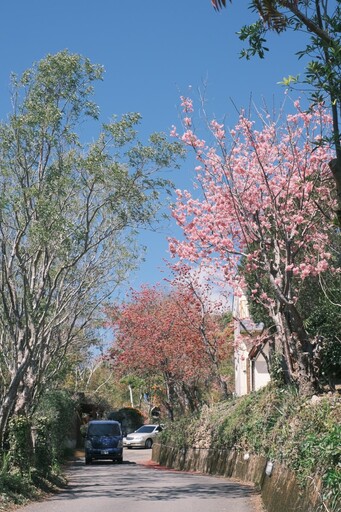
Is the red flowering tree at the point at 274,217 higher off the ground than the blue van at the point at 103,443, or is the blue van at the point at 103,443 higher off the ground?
the red flowering tree at the point at 274,217

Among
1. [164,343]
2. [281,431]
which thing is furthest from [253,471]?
[164,343]

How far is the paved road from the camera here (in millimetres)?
13930

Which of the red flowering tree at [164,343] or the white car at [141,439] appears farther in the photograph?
the white car at [141,439]

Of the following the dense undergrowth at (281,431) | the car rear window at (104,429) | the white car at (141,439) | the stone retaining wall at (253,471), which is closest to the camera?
the dense undergrowth at (281,431)

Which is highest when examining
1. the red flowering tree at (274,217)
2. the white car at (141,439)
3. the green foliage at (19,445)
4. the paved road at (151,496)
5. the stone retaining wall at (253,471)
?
the red flowering tree at (274,217)

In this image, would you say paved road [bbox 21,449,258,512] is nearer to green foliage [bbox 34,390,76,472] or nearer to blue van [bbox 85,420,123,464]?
green foliage [bbox 34,390,76,472]

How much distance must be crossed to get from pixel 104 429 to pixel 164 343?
5.39m

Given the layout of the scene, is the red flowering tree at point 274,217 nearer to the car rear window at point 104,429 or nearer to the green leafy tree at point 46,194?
the green leafy tree at point 46,194

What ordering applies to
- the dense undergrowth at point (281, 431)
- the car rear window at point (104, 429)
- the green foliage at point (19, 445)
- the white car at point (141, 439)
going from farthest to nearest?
the white car at point (141, 439)
the car rear window at point (104, 429)
the green foliage at point (19, 445)
the dense undergrowth at point (281, 431)

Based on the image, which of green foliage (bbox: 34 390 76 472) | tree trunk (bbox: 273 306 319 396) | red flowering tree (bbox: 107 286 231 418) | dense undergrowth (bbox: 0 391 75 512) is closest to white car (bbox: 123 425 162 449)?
red flowering tree (bbox: 107 286 231 418)

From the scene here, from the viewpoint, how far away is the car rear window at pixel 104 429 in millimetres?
35088

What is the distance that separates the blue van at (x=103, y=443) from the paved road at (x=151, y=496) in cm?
1218

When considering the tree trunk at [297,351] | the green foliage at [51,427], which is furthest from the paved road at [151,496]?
the tree trunk at [297,351]

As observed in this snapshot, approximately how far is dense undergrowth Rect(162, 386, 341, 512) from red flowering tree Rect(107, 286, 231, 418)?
15.1 feet
